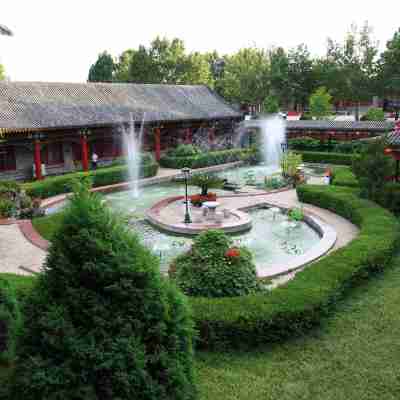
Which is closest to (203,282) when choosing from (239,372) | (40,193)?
(239,372)

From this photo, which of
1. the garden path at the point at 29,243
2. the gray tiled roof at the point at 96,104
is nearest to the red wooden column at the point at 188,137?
the gray tiled roof at the point at 96,104

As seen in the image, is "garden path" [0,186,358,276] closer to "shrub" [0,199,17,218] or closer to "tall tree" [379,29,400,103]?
"shrub" [0,199,17,218]

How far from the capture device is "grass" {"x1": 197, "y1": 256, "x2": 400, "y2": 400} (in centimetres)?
563

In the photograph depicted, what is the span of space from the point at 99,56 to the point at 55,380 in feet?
239

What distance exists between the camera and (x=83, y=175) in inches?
654

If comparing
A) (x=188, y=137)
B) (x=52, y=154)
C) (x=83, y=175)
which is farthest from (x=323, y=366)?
(x=188, y=137)

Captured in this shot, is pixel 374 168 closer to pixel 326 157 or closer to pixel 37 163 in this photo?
pixel 326 157

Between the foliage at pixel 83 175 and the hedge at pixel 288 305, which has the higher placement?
the foliage at pixel 83 175

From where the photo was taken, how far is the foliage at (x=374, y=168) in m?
15.0

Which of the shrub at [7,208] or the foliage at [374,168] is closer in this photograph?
the foliage at [374,168]

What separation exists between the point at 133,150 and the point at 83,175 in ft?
38.0

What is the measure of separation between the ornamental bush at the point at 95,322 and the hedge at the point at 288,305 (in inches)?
107

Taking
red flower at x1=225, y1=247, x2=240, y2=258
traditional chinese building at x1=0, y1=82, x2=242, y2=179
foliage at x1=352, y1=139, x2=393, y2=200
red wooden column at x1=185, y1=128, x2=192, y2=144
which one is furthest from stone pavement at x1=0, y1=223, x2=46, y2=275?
red wooden column at x1=185, y1=128, x2=192, y2=144

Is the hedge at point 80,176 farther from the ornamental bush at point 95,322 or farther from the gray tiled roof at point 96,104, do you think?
→ the ornamental bush at point 95,322
